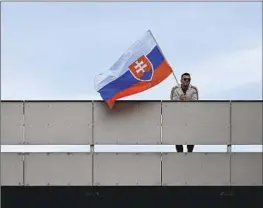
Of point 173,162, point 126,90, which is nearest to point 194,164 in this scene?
point 173,162

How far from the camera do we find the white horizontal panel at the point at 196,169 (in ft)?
73.6

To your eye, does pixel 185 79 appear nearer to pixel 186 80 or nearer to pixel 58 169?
pixel 186 80

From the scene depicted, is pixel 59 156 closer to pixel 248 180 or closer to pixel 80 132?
pixel 80 132

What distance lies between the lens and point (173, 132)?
891 inches

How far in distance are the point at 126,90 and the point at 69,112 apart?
5.67 feet

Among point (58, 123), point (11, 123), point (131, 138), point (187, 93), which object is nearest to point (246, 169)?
point (187, 93)

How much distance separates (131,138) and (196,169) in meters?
2.01

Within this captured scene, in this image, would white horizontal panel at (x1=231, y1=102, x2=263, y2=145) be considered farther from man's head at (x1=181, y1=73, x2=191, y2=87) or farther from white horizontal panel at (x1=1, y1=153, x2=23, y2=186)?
white horizontal panel at (x1=1, y1=153, x2=23, y2=186)

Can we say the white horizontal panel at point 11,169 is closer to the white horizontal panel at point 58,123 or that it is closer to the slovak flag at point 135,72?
the white horizontal panel at point 58,123

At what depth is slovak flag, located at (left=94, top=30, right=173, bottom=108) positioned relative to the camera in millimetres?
22828

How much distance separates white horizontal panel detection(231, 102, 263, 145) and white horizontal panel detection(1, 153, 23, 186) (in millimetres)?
6012

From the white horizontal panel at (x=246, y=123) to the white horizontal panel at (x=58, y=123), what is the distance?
4072 mm

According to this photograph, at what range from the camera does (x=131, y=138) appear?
22625 millimetres
